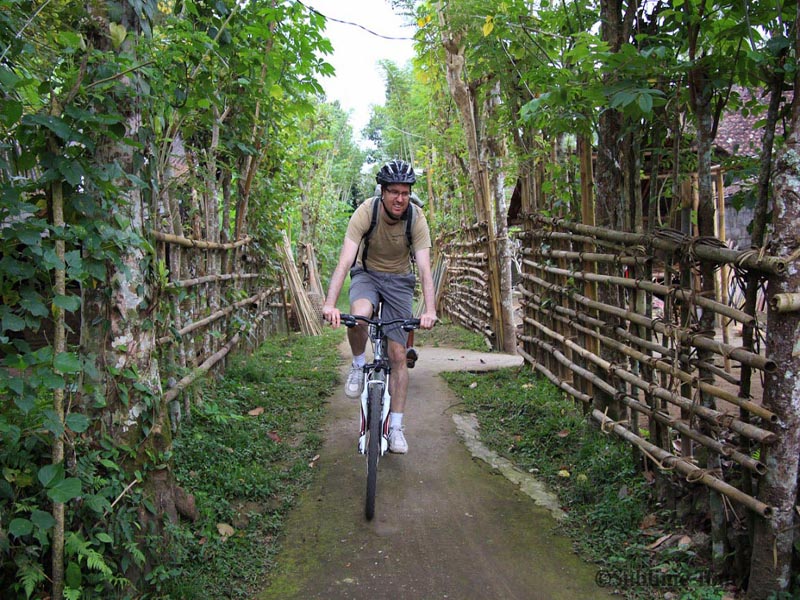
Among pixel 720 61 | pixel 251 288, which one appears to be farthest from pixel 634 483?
pixel 251 288

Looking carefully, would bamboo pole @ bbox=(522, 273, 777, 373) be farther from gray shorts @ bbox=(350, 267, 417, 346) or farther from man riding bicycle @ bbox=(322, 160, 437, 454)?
gray shorts @ bbox=(350, 267, 417, 346)

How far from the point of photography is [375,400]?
390 centimetres

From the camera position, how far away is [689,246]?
314cm

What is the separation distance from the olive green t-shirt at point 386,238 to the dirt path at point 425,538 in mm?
1453

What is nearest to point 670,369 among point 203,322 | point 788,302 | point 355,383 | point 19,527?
point 788,302

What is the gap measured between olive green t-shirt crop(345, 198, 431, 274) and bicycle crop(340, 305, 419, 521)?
0.53 meters

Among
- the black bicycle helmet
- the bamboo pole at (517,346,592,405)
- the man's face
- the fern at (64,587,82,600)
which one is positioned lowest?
the fern at (64,587,82,600)

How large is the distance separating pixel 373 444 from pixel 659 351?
172cm

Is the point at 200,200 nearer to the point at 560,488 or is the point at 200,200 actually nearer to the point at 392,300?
the point at 392,300

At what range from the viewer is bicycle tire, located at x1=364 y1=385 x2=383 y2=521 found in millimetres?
3655

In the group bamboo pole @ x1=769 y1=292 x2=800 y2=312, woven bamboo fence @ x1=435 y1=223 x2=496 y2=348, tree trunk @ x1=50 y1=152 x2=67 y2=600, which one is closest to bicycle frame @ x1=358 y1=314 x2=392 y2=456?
tree trunk @ x1=50 y1=152 x2=67 y2=600

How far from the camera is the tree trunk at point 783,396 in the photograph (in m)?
2.52

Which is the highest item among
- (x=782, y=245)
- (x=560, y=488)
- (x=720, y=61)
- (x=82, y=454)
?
(x=720, y=61)

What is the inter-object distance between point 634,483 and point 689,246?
59.4 inches
